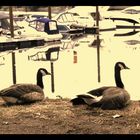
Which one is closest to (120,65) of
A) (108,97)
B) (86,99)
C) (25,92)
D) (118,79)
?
(118,79)

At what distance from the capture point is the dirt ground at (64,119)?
2.96 metres

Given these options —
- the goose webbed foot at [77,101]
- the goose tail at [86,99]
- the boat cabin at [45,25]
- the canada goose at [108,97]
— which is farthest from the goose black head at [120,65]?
the boat cabin at [45,25]

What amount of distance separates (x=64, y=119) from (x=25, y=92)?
1.48 ft

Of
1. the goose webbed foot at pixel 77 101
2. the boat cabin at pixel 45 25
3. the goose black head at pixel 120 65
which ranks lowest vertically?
the goose webbed foot at pixel 77 101

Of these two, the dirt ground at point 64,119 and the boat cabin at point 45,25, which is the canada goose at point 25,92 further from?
the boat cabin at point 45,25

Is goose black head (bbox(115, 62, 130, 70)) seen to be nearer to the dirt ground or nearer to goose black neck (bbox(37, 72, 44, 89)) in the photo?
the dirt ground

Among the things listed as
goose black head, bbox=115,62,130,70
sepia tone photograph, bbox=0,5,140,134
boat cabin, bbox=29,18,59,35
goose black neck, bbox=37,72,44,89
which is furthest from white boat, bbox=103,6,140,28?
goose black neck, bbox=37,72,44,89

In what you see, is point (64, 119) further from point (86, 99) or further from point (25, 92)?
point (25, 92)

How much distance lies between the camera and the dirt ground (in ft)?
9.70

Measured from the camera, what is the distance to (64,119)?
10.2 ft
